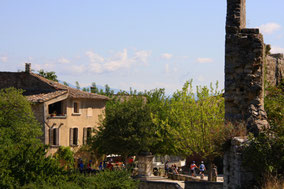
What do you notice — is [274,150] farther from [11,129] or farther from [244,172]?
[11,129]

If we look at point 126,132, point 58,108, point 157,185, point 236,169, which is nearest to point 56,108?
point 58,108

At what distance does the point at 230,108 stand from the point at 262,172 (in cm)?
500

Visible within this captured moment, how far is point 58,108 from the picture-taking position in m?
42.7

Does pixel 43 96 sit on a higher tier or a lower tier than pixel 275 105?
higher

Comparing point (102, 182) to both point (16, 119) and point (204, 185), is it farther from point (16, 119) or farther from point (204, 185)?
point (16, 119)

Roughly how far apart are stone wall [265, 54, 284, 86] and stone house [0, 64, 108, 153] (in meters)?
18.2

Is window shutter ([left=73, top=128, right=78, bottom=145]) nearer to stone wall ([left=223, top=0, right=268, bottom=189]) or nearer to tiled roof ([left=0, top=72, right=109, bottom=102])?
tiled roof ([left=0, top=72, right=109, bottom=102])

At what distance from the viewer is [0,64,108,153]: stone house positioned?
3991 cm

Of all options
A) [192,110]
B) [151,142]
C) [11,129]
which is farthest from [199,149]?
[11,129]

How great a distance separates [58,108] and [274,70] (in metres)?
20.3

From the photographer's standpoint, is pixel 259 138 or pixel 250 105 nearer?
pixel 259 138

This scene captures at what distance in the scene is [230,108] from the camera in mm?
18469

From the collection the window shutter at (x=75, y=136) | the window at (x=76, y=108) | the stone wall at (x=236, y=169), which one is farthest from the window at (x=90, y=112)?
the stone wall at (x=236, y=169)

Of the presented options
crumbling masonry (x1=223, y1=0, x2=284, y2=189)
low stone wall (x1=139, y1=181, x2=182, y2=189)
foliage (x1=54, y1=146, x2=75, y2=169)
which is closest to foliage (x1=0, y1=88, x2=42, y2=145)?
foliage (x1=54, y1=146, x2=75, y2=169)
